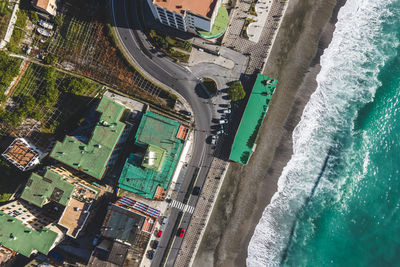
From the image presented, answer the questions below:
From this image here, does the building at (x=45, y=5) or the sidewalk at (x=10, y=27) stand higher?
the building at (x=45, y=5)

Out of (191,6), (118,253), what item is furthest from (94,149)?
(191,6)

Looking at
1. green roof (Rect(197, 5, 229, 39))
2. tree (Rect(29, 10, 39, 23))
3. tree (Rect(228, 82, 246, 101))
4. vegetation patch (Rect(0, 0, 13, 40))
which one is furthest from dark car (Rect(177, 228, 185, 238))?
vegetation patch (Rect(0, 0, 13, 40))

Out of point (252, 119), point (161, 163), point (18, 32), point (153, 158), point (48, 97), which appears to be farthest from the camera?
point (252, 119)

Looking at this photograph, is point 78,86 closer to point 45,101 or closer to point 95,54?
point 45,101

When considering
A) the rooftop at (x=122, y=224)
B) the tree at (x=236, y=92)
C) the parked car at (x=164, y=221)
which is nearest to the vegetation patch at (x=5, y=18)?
the rooftop at (x=122, y=224)

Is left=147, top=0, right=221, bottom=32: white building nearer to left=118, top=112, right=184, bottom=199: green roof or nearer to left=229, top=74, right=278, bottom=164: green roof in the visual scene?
left=229, top=74, right=278, bottom=164: green roof

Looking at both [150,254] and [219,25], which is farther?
[150,254]

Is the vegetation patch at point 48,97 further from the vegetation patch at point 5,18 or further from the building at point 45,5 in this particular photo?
Answer: the building at point 45,5
